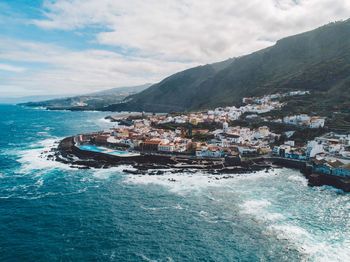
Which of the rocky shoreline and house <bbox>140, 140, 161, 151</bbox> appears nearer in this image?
the rocky shoreline

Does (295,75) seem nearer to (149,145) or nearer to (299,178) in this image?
(299,178)

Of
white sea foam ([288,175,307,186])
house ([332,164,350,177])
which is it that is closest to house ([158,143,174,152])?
white sea foam ([288,175,307,186])

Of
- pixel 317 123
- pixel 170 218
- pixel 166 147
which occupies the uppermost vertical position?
pixel 317 123

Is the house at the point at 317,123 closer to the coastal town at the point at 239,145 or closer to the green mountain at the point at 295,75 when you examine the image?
the coastal town at the point at 239,145

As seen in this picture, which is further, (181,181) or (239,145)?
(239,145)

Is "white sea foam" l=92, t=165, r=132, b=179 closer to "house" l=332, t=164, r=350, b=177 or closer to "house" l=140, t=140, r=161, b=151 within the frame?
"house" l=140, t=140, r=161, b=151

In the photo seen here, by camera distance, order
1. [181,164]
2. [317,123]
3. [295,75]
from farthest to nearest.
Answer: [295,75]
[317,123]
[181,164]

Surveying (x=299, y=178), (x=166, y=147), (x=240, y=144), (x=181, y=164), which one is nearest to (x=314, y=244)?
(x=299, y=178)
